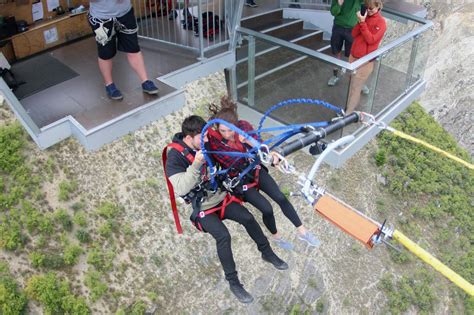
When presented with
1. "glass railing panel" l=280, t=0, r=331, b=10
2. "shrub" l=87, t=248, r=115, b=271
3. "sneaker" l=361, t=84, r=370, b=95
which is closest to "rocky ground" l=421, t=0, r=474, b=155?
A: "glass railing panel" l=280, t=0, r=331, b=10

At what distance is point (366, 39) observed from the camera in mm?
6156

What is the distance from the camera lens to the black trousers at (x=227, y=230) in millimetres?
4145

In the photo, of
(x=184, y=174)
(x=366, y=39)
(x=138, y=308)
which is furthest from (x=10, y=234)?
(x=366, y=39)

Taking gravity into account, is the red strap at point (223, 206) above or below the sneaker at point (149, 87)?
below

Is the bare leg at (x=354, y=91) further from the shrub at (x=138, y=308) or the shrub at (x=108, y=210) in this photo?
the shrub at (x=138, y=308)

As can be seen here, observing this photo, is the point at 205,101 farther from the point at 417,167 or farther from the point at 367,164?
the point at 417,167

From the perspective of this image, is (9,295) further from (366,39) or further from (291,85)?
(366,39)

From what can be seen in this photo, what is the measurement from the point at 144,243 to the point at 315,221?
351cm

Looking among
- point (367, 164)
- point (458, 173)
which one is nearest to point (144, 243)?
point (367, 164)

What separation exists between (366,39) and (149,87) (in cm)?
324

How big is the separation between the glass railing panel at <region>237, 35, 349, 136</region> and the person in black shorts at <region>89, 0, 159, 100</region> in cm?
193

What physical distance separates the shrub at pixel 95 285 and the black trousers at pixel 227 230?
7.37ft

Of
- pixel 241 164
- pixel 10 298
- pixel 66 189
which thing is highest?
pixel 241 164

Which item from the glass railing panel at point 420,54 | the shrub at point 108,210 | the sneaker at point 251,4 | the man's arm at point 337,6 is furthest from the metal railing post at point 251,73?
the shrub at point 108,210
